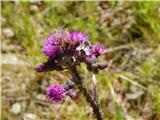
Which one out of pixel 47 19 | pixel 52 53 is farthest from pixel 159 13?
pixel 52 53

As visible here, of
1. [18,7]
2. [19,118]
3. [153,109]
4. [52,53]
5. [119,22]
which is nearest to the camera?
[52,53]

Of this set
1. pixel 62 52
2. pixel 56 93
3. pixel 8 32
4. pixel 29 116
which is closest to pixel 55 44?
pixel 62 52

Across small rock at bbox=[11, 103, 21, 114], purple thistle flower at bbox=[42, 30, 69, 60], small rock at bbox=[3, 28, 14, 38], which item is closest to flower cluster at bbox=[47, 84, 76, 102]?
purple thistle flower at bbox=[42, 30, 69, 60]

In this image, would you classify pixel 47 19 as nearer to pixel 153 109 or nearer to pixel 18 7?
pixel 18 7

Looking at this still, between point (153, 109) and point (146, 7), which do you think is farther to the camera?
point (146, 7)

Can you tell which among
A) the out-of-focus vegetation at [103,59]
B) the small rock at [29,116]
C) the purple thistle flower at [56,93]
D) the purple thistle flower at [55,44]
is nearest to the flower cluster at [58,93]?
the purple thistle flower at [56,93]

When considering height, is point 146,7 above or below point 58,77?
above

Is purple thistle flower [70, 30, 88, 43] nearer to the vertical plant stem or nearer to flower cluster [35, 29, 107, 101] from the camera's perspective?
flower cluster [35, 29, 107, 101]
